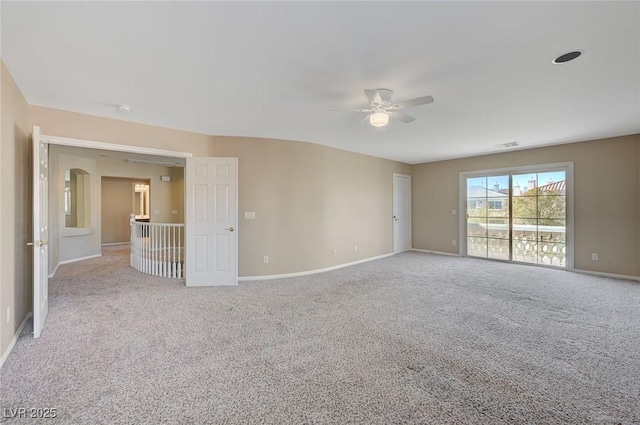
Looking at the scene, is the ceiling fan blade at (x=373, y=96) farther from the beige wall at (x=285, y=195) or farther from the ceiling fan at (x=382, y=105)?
the beige wall at (x=285, y=195)

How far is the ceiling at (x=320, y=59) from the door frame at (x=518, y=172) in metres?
1.73

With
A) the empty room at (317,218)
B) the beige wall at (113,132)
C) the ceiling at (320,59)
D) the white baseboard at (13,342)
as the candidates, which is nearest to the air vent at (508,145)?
the empty room at (317,218)

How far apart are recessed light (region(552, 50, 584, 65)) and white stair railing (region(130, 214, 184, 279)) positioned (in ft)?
18.1

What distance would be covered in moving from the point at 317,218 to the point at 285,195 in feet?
2.70

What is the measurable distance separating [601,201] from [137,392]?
7.45 m

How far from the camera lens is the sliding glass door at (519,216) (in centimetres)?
578

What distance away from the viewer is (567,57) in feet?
7.93

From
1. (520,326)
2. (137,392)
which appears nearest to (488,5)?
(520,326)

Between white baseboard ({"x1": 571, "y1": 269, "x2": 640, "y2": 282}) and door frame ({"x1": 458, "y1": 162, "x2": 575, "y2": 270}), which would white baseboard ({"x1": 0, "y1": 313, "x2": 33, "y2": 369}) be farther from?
white baseboard ({"x1": 571, "y1": 269, "x2": 640, "y2": 282})

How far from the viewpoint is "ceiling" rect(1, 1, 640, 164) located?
1.87 meters

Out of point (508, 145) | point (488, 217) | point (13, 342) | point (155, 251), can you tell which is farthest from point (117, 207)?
point (508, 145)

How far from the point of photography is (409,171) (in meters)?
8.11

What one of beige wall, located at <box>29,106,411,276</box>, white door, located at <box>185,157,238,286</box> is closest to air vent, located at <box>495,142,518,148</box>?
beige wall, located at <box>29,106,411,276</box>

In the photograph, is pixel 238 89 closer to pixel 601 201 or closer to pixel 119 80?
pixel 119 80
